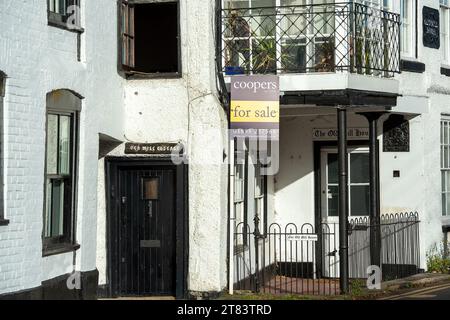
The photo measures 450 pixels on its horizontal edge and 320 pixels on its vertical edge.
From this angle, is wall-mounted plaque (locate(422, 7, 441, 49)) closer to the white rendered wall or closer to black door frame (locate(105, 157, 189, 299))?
the white rendered wall

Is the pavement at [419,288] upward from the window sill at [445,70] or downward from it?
downward

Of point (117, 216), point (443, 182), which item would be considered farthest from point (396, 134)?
point (117, 216)

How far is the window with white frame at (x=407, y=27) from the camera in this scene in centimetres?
1656

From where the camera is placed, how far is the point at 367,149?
16500mm

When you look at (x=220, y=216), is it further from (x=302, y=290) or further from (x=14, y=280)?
(x=14, y=280)

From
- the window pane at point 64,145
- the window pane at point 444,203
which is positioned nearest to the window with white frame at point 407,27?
the window pane at point 444,203

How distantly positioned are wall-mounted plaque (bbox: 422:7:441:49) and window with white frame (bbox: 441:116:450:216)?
1527 mm

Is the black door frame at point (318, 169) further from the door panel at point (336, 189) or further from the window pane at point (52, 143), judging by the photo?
the window pane at point (52, 143)

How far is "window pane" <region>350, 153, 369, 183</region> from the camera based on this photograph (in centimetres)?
1653

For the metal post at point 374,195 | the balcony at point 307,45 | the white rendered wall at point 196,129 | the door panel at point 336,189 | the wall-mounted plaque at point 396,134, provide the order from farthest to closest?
the door panel at point 336,189
the wall-mounted plaque at point 396,134
the metal post at point 374,195
the balcony at point 307,45
the white rendered wall at point 196,129

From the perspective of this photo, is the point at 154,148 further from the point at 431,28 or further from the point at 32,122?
the point at 431,28

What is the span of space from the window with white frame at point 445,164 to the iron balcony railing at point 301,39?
3.37 metres

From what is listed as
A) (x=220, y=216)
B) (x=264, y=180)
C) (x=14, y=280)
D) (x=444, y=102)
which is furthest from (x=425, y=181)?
(x=14, y=280)

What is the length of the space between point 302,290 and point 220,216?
219 cm
